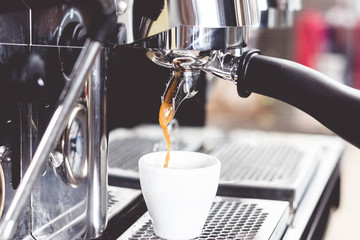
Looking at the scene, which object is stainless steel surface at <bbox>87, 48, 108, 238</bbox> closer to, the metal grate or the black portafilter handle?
the black portafilter handle

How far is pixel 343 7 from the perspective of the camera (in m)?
3.28

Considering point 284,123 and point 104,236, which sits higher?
point 104,236

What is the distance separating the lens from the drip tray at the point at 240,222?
541 millimetres

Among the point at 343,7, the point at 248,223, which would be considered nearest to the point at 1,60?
the point at 248,223

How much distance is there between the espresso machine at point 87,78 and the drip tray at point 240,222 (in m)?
0.05

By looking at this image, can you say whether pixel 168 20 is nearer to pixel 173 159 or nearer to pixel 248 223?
pixel 173 159

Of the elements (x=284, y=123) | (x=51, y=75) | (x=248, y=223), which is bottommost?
(x=284, y=123)

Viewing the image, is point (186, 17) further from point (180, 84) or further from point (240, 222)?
point (240, 222)

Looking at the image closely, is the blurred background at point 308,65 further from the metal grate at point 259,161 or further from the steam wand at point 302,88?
the steam wand at point 302,88

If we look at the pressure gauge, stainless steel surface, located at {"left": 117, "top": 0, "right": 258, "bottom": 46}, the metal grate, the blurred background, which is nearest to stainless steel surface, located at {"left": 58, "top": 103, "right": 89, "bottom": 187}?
the pressure gauge

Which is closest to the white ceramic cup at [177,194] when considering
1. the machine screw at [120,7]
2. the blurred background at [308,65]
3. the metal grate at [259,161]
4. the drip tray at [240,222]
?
the drip tray at [240,222]

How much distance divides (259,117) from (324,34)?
638mm

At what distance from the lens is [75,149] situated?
0.52m

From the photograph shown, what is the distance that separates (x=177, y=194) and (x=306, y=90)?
0.15m
